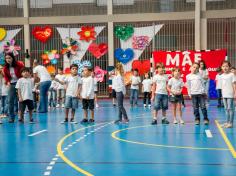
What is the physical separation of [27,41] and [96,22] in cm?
445

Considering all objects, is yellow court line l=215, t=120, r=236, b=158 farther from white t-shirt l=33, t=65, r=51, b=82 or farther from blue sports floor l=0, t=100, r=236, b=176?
white t-shirt l=33, t=65, r=51, b=82

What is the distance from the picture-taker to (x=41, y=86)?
1420cm

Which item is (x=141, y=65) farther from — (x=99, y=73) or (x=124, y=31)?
(x=99, y=73)

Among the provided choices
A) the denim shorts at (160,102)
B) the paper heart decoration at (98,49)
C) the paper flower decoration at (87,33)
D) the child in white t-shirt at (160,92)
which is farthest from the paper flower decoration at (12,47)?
the denim shorts at (160,102)

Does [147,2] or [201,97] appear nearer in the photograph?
[201,97]

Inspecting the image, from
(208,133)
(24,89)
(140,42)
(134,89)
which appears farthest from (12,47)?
(208,133)

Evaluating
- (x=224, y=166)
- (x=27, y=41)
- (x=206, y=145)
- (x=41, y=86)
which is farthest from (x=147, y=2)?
(x=224, y=166)

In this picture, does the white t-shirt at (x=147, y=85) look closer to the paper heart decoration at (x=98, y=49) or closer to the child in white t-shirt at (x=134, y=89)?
the child in white t-shirt at (x=134, y=89)

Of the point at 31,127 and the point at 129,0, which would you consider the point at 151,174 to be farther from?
the point at 129,0

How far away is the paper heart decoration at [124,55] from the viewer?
78.5ft

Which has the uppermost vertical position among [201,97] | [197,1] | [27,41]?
[197,1]

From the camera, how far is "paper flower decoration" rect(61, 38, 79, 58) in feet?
80.7

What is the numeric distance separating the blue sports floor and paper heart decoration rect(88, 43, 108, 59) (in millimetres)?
14091

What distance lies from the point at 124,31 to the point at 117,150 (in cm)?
1761
